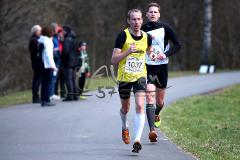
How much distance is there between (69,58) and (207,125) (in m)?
5.76

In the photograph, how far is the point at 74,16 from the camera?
1545 inches

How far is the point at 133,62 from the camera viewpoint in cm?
1030

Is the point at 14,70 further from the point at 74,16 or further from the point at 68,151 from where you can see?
the point at 68,151

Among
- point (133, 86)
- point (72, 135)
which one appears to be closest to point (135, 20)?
point (133, 86)

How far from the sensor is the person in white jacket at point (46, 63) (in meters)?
17.5

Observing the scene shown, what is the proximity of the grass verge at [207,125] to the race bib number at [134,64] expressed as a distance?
139cm

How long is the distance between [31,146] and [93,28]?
30670 millimetres

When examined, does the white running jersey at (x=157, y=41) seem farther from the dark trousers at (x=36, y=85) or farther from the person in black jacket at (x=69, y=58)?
the dark trousers at (x=36, y=85)

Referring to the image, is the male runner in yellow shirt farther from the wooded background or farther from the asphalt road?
the wooded background

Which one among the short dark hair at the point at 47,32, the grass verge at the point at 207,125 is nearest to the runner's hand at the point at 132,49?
the grass verge at the point at 207,125

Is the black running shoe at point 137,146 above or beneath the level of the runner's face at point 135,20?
beneath

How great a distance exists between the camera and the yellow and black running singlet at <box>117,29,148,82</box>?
10.3m

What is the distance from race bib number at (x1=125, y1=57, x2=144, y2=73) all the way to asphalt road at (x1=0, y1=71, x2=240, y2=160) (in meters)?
1.16

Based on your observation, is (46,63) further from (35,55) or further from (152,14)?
(152,14)
